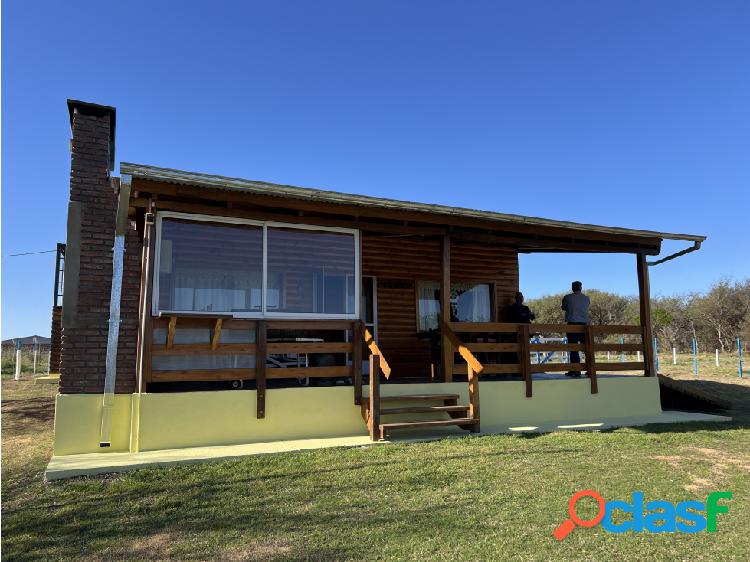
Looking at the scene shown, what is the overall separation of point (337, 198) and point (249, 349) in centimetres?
228

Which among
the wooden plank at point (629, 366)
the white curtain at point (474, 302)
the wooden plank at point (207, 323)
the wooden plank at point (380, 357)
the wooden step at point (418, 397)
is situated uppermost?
the white curtain at point (474, 302)

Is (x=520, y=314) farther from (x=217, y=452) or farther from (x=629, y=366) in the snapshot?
(x=217, y=452)

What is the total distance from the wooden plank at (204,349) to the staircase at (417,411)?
1.72 metres

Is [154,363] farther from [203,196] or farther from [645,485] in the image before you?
[645,485]

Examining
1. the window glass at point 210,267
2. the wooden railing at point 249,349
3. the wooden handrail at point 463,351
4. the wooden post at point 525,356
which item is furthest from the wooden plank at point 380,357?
the wooden post at point 525,356

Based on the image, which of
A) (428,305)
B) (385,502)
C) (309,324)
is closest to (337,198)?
(309,324)

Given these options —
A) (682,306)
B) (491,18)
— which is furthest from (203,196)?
(682,306)

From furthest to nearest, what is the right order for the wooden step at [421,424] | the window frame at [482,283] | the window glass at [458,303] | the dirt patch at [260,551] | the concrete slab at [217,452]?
the window glass at [458,303]
the window frame at [482,283]
the wooden step at [421,424]
the concrete slab at [217,452]
the dirt patch at [260,551]

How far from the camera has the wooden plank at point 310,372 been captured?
21.9ft

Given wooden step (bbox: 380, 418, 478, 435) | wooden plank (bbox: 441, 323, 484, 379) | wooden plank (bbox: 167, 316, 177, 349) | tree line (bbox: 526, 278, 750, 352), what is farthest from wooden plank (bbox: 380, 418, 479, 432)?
tree line (bbox: 526, 278, 750, 352)

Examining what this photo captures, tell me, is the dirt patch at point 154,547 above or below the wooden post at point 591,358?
below

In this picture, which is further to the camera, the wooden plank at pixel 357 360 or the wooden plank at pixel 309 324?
the wooden plank at pixel 357 360

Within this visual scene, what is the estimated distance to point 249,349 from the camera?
6613 millimetres

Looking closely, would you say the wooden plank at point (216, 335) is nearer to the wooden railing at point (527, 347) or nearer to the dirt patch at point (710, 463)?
the wooden railing at point (527, 347)
